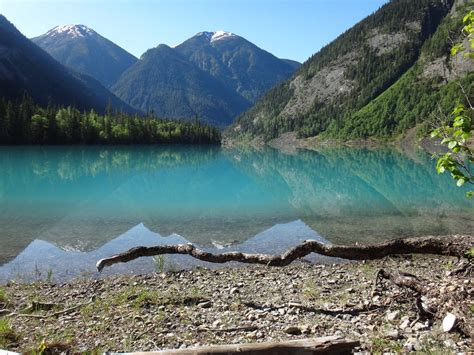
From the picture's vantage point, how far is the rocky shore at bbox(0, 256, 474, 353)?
9.09 meters

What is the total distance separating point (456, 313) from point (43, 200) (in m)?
41.5

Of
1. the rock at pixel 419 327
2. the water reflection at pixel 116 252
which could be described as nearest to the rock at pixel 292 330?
the rock at pixel 419 327

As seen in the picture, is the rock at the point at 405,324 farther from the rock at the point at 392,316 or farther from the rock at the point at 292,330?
the rock at the point at 292,330

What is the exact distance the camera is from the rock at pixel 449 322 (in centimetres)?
837

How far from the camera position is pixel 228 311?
12.0 metres

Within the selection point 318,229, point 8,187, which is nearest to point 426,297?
point 318,229

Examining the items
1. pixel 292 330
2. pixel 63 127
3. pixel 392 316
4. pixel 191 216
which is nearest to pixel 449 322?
pixel 392 316

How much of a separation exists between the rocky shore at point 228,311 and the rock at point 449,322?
0.06 metres

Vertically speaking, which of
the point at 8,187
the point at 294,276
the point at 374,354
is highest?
the point at 374,354

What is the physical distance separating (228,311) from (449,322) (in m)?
6.01

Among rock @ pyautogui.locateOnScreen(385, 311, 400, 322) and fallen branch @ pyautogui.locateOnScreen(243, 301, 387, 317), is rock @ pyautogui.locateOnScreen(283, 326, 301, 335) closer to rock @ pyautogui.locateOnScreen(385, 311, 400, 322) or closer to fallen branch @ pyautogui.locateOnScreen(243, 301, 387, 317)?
fallen branch @ pyautogui.locateOnScreen(243, 301, 387, 317)

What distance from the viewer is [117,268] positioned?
62.7ft

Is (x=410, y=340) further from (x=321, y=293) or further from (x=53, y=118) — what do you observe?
(x=53, y=118)

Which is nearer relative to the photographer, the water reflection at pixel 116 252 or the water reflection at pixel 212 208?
the water reflection at pixel 116 252
